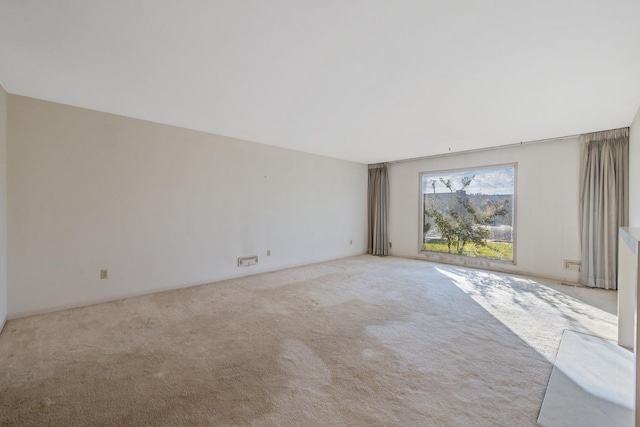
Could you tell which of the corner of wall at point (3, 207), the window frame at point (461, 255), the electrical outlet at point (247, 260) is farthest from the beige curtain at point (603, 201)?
the corner of wall at point (3, 207)

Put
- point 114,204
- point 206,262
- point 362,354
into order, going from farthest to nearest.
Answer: point 206,262 → point 114,204 → point 362,354

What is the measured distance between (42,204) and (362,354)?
365cm

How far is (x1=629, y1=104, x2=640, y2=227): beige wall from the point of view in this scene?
10.2 feet

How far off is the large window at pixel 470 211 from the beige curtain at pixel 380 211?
34.3 inches

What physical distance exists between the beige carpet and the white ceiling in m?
2.31

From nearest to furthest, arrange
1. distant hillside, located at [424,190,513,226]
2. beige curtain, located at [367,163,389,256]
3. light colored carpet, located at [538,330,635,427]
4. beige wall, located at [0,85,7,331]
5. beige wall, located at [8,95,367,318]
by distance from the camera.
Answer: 1. light colored carpet, located at [538,330,635,427]
2. beige wall, located at [0,85,7,331]
3. beige wall, located at [8,95,367,318]
4. distant hillside, located at [424,190,513,226]
5. beige curtain, located at [367,163,389,256]

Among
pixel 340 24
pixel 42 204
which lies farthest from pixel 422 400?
pixel 42 204

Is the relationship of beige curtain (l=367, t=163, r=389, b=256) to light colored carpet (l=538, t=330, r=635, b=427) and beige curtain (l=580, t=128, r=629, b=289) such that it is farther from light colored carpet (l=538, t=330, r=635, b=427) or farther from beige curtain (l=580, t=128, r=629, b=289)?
light colored carpet (l=538, t=330, r=635, b=427)

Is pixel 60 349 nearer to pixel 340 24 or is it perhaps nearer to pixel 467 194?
pixel 340 24

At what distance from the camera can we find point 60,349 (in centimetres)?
221

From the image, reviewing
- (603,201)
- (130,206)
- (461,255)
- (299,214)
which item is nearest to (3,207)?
(130,206)

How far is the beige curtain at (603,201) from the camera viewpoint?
12.6 feet

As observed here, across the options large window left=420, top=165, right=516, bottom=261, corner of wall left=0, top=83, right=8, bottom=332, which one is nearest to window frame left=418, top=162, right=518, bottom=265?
large window left=420, top=165, right=516, bottom=261

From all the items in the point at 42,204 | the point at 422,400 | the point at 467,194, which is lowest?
the point at 422,400
